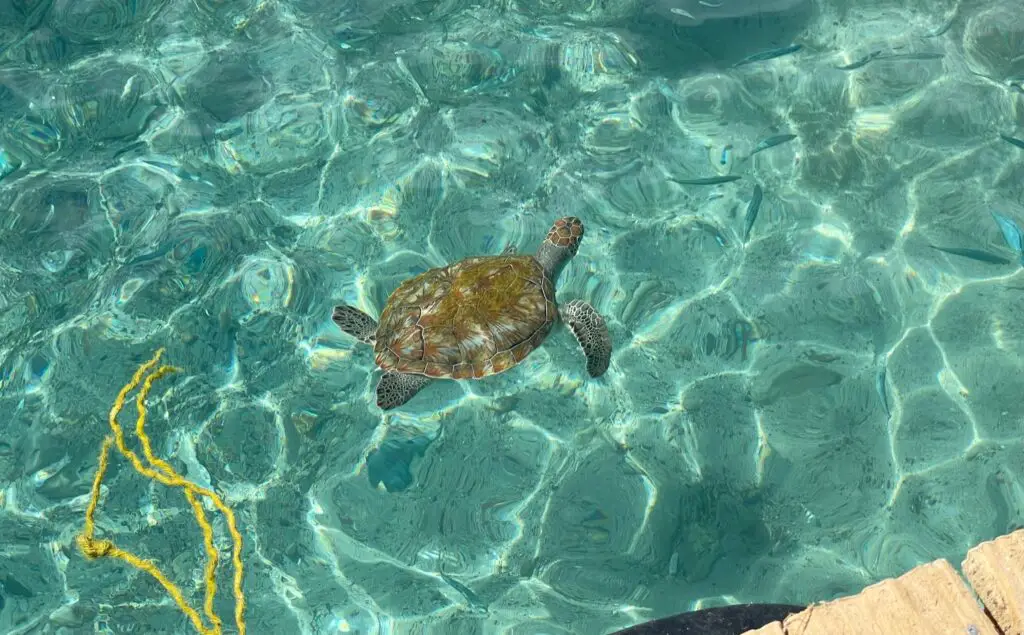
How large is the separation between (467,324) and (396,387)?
23.5 inches

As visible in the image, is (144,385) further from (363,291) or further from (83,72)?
(83,72)

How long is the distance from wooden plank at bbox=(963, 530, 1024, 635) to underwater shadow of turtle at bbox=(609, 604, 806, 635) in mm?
956

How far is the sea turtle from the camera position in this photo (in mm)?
5117

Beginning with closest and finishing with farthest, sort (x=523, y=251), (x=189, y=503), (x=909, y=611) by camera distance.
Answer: (x=909, y=611), (x=189, y=503), (x=523, y=251)

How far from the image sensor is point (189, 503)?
5145 mm

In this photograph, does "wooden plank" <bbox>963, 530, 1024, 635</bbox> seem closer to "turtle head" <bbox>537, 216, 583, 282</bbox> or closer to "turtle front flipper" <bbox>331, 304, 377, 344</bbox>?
"turtle head" <bbox>537, 216, 583, 282</bbox>

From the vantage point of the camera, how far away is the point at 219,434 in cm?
535

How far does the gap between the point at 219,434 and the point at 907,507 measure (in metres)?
4.39

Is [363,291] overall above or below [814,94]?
below

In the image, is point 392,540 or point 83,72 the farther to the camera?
point 83,72

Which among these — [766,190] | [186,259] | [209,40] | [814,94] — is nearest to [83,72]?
[209,40]

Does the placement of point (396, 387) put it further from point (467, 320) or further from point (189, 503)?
point (189, 503)

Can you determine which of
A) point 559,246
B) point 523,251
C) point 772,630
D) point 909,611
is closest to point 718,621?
point 772,630

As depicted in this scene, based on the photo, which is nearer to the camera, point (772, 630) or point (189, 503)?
point (772, 630)
